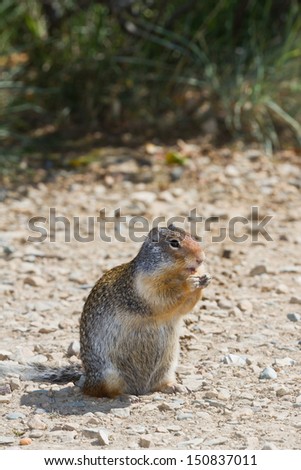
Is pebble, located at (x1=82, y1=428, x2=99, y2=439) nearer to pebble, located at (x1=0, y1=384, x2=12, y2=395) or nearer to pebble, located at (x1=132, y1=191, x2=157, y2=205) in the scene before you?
pebble, located at (x1=0, y1=384, x2=12, y2=395)

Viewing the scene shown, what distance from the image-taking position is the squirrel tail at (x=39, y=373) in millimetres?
5023

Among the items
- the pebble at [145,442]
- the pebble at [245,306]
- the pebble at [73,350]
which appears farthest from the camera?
the pebble at [245,306]

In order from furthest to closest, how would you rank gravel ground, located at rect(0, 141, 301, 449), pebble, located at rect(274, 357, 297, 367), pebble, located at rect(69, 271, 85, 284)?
pebble, located at rect(69, 271, 85, 284), pebble, located at rect(274, 357, 297, 367), gravel ground, located at rect(0, 141, 301, 449)

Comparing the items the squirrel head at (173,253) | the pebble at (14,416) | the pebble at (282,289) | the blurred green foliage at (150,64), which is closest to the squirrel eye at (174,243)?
the squirrel head at (173,253)

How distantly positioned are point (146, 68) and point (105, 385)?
16.9ft

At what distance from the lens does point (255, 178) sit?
28.3ft

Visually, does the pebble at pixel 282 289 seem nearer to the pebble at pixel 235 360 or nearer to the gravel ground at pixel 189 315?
the gravel ground at pixel 189 315

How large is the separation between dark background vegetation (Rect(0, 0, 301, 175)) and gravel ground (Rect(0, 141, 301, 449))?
442 millimetres

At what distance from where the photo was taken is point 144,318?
4.87 m

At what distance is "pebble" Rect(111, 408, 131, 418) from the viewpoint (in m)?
4.52

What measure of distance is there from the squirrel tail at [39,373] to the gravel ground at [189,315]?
9 centimetres

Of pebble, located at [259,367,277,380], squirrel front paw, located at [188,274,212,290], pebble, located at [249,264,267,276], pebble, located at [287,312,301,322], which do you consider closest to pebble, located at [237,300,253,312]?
pebble, located at [287,312,301,322]

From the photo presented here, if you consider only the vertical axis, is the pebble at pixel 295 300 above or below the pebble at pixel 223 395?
above

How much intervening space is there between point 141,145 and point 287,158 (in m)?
1.42
